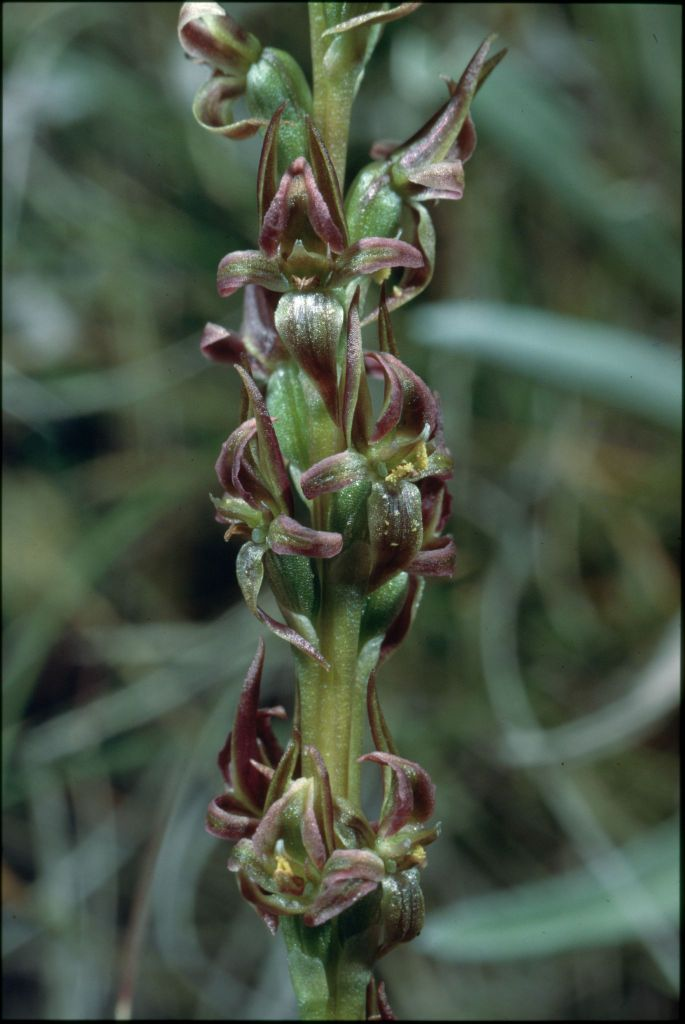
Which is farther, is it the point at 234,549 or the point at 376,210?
the point at 234,549

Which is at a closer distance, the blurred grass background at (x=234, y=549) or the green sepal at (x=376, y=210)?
the green sepal at (x=376, y=210)

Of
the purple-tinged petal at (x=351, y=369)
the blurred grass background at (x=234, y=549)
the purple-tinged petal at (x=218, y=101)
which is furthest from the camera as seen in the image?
→ the blurred grass background at (x=234, y=549)

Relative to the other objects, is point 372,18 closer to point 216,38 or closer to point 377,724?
point 216,38

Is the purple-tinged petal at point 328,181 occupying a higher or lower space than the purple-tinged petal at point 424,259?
higher

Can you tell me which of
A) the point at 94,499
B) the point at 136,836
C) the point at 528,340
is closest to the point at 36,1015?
the point at 136,836

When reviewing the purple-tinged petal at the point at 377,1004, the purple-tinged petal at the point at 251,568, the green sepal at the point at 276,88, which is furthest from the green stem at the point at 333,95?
the purple-tinged petal at the point at 377,1004

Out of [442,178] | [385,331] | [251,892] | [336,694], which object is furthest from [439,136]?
[251,892]

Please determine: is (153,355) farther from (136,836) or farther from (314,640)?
(314,640)

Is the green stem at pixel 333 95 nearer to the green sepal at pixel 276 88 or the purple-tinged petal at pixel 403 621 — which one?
the green sepal at pixel 276 88
